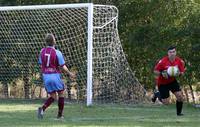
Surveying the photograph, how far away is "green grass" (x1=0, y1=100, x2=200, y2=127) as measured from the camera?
12.7m

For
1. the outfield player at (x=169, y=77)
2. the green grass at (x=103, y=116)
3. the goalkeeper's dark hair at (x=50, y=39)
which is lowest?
the green grass at (x=103, y=116)

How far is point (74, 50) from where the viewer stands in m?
20.5

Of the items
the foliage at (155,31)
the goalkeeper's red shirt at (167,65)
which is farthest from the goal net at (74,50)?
the goalkeeper's red shirt at (167,65)

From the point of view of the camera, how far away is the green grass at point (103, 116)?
1268 cm

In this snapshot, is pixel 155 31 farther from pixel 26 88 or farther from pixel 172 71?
pixel 172 71

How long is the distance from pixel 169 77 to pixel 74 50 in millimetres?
6102

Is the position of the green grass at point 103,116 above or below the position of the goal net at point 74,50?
below

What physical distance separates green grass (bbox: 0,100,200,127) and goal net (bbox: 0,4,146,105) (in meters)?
1.45

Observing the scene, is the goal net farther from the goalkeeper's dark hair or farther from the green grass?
the goalkeeper's dark hair

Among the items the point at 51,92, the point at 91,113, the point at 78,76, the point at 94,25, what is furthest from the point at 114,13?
the point at 51,92

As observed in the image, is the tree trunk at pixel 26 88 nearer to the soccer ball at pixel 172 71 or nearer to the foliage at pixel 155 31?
the foliage at pixel 155 31

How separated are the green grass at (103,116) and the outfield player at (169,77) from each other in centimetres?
43

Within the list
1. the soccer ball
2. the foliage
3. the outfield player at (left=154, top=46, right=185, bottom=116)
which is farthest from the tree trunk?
the soccer ball

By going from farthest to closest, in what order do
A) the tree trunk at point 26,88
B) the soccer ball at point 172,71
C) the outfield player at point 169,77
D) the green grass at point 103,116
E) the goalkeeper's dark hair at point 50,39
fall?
the tree trunk at point 26,88
the outfield player at point 169,77
the soccer ball at point 172,71
the goalkeeper's dark hair at point 50,39
the green grass at point 103,116
